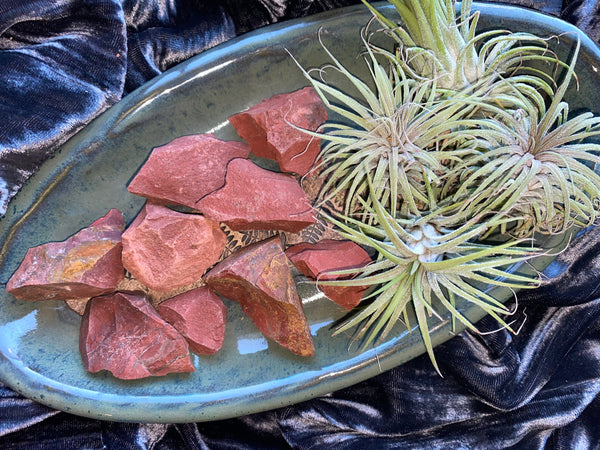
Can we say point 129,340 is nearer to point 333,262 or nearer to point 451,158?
point 333,262

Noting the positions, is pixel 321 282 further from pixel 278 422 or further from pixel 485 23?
pixel 485 23

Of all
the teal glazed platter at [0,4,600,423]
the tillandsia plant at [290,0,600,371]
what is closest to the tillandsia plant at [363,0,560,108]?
the tillandsia plant at [290,0,600,371]

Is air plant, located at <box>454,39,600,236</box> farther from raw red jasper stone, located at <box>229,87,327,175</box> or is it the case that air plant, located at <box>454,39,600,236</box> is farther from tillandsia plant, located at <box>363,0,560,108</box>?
raw red jasper stone, located at <box>229,87,327,175</box>

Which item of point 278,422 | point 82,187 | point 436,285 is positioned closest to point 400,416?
point 278,422

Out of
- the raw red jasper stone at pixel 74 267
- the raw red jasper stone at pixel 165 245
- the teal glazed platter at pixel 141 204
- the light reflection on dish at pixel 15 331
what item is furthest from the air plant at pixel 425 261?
the light reflection on dish at pixel 15 331

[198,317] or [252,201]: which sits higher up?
[252,201]

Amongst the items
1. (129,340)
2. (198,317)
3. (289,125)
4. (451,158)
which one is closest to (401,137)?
(451,158)
